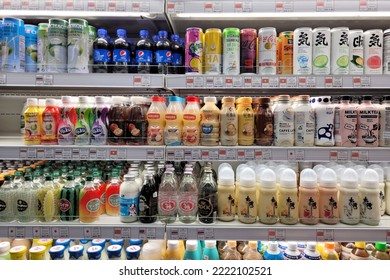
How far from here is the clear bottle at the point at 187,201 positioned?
156 cm

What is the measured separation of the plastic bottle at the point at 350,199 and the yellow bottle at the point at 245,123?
1.84ft

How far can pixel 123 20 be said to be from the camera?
74.7 inches

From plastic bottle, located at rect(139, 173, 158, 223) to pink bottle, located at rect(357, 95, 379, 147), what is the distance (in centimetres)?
122

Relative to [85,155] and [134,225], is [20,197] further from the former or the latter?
[134,225]

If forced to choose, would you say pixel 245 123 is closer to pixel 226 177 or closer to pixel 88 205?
pixel 226 177

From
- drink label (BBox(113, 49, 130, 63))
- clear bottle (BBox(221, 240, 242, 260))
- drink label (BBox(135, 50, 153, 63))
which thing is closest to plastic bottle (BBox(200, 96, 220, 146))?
drink label (BBox(135, 50, 153, 63))

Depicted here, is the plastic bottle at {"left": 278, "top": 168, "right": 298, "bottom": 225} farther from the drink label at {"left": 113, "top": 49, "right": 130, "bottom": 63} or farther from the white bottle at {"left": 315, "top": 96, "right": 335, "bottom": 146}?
the drink label at {"left": 113, "top": 49, "right": 130, "bottom": 63}

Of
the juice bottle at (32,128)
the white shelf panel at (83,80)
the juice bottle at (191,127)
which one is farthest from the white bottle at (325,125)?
the juice bottle at (32,128)

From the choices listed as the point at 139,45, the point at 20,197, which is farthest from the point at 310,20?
the point at 20,197

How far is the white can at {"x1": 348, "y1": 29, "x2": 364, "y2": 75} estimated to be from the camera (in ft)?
5.07

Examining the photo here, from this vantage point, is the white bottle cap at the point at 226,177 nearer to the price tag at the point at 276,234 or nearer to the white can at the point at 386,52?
the price tag at the point at 276,234

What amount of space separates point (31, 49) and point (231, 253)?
1.72 m

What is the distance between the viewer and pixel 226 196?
61.1 inches

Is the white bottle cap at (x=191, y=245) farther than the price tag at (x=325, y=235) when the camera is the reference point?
Yes
